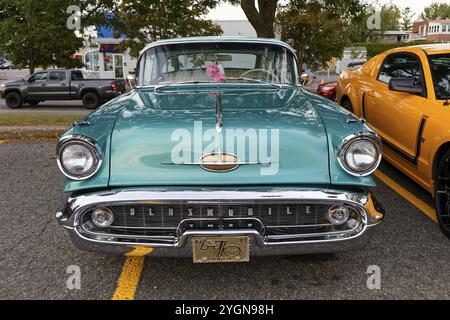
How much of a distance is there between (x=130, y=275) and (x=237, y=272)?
745 millimetres

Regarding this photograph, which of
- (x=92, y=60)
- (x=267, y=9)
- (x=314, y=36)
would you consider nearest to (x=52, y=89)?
(x=267, y=9)

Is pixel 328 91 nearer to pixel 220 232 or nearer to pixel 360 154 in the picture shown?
pixel 360 154

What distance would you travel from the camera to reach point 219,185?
2508 mm

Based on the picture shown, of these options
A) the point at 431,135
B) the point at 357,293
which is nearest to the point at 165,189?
the point at 357,293

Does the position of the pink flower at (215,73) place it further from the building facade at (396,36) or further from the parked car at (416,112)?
the building facade at (396,36)

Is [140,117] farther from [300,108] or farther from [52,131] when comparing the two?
[52,131]

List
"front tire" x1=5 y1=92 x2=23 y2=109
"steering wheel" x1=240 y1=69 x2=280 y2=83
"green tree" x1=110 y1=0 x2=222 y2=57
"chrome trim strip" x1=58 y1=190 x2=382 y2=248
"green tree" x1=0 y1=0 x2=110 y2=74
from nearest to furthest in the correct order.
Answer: "chrome trim strip" x1=58 y1=190 x2=382 y2=248 → "steering wheel" x1=240 y1=69 x2=280 y2=83 → "green tree" x1=110 y1=0 x2=222 y2=57 → "green tree" x1=0 y1=0 x2=110 y2=74 → "front tire" x1=5 y1=92 x2=23 y2=109

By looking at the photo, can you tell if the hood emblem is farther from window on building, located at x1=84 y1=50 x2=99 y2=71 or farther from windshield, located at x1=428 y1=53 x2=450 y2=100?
window on building, located at x1=84 y1=50 x2=99 y2=71

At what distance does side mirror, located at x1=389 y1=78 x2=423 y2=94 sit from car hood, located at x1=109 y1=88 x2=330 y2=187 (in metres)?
1.83

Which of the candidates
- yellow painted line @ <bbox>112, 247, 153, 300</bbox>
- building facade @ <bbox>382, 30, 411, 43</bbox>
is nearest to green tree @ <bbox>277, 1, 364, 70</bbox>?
yellow painted line @ <bbox>112, 247, 153, 300</bbox>

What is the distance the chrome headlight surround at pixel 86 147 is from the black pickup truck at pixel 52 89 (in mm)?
13727

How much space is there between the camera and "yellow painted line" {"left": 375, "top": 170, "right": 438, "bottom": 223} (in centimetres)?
410

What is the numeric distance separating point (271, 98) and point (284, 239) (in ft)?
4.04

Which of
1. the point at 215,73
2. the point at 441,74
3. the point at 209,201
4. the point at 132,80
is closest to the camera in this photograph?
the point at 209,201
